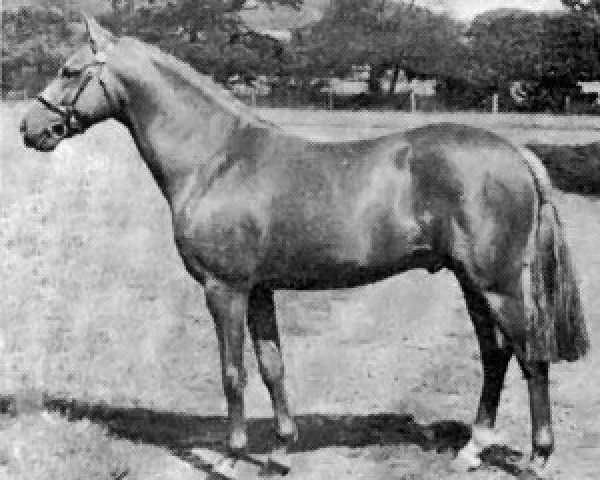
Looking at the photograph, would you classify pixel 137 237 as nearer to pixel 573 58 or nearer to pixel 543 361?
pixel 543 361

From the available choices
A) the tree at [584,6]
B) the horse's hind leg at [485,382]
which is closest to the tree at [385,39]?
the tree at [584,6]

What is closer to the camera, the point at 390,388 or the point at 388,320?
the point at 390,388

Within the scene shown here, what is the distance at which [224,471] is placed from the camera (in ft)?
21.4

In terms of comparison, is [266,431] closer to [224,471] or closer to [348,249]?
[224,471]

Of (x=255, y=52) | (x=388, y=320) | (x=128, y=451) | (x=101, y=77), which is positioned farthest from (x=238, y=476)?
(x=255, y=52)

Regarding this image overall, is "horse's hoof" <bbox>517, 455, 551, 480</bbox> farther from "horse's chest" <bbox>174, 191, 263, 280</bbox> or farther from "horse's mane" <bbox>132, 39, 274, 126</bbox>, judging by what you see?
"horse's mane" <bbox>132, 39, 274, 126</bbox>

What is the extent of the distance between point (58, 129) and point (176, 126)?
75 cm

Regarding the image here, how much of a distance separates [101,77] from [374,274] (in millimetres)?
2007

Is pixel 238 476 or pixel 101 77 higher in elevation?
pixel 101 77

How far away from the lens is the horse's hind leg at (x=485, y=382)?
6.65 meters

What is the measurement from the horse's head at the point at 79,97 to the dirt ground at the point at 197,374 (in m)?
1.94

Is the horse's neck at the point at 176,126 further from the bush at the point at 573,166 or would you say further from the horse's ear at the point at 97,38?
the bush at the point at 573,166

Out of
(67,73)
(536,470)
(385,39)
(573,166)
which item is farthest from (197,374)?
(385,39)

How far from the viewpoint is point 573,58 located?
966 inches
